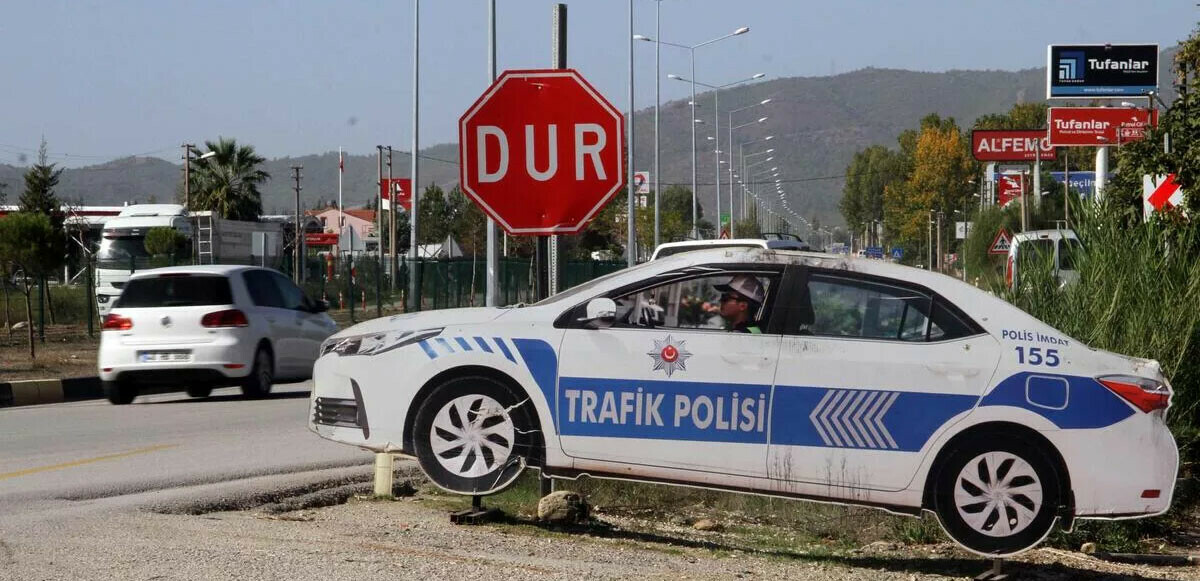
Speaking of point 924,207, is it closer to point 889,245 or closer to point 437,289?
point 889,245

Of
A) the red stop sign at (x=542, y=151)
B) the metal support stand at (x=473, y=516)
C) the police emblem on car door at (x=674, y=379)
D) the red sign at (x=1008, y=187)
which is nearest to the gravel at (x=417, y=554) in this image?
the metal support stand at (x=473, y=516)

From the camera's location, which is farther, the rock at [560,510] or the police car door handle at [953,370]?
the rock at [560,510]

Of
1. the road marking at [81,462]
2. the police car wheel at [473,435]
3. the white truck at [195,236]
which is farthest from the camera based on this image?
the white truck at [195,236]

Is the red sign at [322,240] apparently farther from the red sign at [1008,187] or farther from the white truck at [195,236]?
the white truck at [195,236]

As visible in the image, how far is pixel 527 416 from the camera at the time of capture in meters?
7.93

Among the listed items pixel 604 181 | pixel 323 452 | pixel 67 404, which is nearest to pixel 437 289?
pixel 67 404

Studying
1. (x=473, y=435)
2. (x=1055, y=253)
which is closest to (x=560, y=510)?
(x=473, y=435)

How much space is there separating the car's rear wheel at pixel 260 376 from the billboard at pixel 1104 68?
36.6m

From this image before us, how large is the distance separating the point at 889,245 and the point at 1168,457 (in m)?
132

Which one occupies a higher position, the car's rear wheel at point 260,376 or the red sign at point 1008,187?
the red sign at point 1008,187

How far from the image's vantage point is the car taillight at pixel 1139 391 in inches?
292

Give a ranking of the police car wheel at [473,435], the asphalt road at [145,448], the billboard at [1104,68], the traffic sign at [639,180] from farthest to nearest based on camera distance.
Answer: the traffic sign at [639,180]
the billboard at [1104,68]
the asphalt road at [145,448]
the police car wheel at [473,435]

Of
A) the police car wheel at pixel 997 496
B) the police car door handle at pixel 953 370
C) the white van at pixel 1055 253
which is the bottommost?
the police car wheel at pixel 997 496

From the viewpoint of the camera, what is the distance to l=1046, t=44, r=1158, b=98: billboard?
161ft
